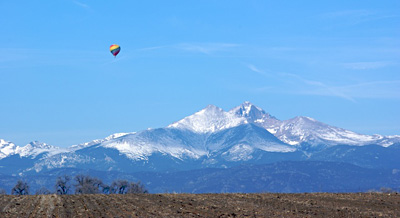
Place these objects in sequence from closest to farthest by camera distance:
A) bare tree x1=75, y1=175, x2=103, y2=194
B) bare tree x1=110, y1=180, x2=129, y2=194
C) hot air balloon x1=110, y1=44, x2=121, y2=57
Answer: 1. hot air balloon x1=110, y1=44, x2=121, y2=57
2. bare tree x1=75, y1=175, x2=103, y2=194
3. bare tree x1=110, y1=180, x2=129, y2=194

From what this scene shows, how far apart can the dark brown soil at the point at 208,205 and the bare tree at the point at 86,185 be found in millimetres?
95771

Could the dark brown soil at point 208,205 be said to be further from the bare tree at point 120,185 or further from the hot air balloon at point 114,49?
the bare tree at point 120,185

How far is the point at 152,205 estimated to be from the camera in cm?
5588

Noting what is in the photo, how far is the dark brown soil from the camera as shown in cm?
4959

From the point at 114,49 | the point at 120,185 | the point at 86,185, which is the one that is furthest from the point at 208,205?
the point at 120,185

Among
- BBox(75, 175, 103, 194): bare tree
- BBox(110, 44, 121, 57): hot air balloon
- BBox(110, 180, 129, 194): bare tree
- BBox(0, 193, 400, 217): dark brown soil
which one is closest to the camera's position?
BBox(0, 193, 400, 217): dark brown soil

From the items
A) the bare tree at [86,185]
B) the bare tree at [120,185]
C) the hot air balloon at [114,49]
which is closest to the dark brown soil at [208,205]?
the hot air balloon at [114,49]

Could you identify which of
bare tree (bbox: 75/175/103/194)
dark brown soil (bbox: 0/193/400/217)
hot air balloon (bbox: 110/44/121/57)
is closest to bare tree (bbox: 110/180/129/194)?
bare tree (bbox: 75/175/103/194)

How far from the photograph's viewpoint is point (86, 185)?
162 meters

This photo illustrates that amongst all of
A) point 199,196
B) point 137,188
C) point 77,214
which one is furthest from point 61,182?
point 77,214

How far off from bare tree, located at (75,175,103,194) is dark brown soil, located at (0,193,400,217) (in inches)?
3771

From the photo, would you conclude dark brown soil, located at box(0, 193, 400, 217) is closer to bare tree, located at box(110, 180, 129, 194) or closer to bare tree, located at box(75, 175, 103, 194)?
bare tree, located at box(75, 175, 103, 194)

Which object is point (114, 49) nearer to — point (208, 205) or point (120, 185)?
point (120, 185)

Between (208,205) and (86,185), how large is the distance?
11021cm
